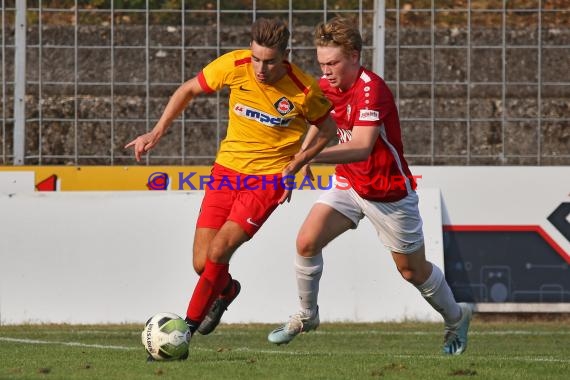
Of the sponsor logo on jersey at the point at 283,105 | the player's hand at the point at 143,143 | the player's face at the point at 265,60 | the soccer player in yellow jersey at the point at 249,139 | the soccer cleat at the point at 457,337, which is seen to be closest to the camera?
the player's hand at the point at 143,143

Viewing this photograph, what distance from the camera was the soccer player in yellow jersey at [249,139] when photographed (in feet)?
28.8

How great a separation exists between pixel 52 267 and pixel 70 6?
2.70 meters

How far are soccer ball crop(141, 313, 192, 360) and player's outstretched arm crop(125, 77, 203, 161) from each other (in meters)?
1.08

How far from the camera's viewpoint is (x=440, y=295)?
915 cm

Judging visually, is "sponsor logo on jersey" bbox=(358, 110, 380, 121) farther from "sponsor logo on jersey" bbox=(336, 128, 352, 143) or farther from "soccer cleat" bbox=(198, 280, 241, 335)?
"soccer cleat" bbox=(198, 280, 241, 335)

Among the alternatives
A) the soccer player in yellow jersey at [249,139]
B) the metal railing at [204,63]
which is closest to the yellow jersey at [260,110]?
the soccer player in yellow jersey at [249,139]

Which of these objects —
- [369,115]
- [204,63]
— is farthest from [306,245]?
[204,63]

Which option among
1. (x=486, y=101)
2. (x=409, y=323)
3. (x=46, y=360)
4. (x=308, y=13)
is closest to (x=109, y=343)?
(x=46, y=360)

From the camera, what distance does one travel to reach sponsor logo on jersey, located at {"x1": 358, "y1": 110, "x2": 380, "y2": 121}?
839 cm

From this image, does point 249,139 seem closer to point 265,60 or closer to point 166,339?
point 265,60

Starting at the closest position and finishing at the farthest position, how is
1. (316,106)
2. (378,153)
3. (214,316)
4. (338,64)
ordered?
(338,64) → (378,153) → (316,106) → (214,316)

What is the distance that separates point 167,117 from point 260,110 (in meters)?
0.81

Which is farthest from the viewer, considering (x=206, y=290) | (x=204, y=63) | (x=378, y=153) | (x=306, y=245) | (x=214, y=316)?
(x=204, y=63)

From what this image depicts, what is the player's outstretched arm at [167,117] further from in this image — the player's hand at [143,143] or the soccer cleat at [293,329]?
the soccer cleat at [293,329]
